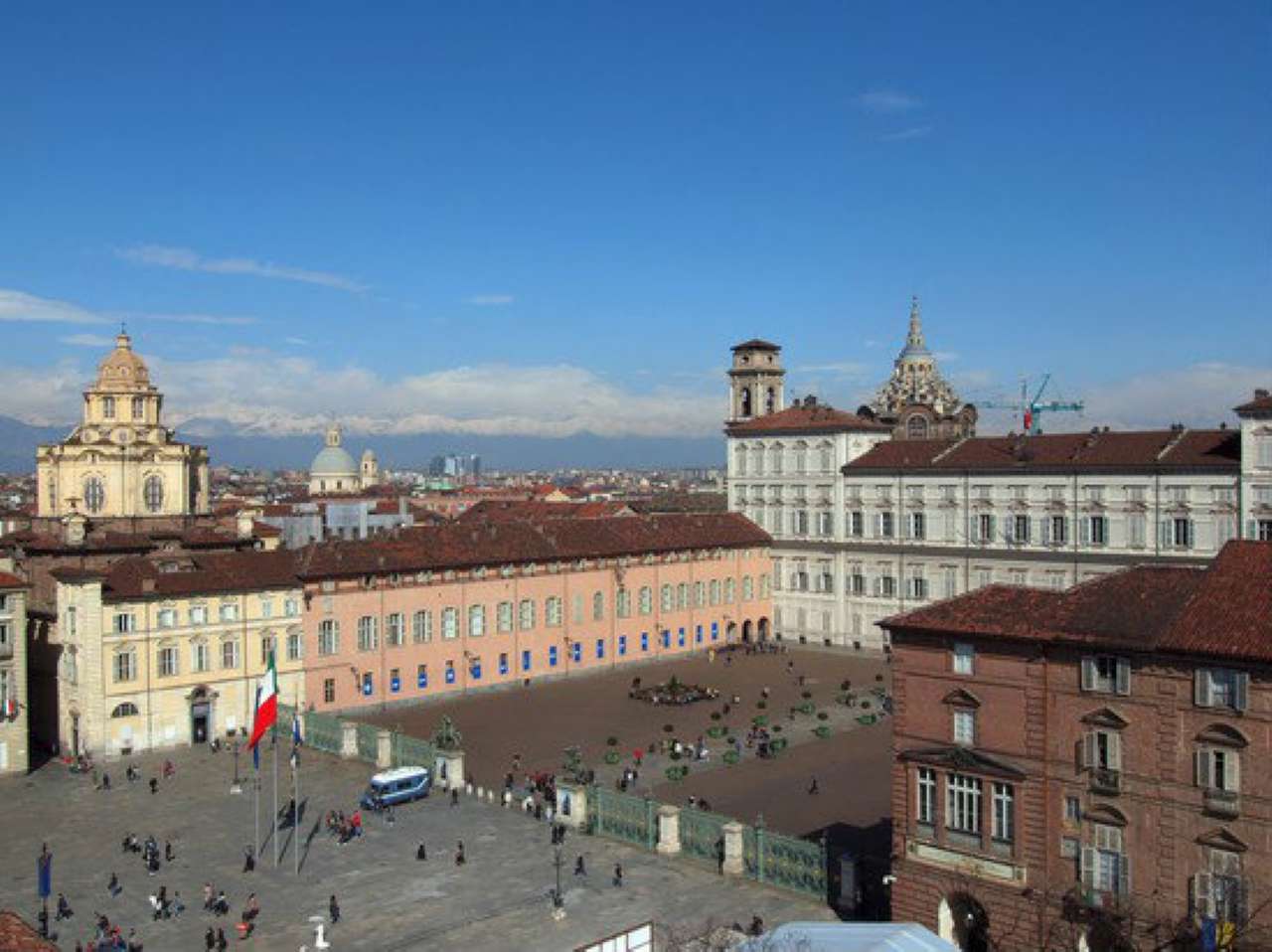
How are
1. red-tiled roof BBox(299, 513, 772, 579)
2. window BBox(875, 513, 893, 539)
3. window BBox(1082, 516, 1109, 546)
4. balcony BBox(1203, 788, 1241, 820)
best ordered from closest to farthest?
balcony BBox(1203, 788, 1241, 820) → red-tiled roof BBox(299, 513, 772, 579) → window BBox(1082, 516, 1109, 546) → window BBox(875, 513, 893, 539)

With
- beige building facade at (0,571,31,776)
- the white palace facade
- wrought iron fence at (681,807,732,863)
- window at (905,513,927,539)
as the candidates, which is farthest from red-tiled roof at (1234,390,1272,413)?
beige building facade at (0,571,31,776)

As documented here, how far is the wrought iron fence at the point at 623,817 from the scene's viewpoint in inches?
1572

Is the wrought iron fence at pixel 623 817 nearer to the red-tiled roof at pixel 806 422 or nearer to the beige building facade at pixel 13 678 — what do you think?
the beige building facade at pixel 13 678

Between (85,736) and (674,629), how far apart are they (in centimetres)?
3664

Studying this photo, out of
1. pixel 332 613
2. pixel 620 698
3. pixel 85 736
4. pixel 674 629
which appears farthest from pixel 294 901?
pixel 674 629

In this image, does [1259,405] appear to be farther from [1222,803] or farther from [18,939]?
[18,939]

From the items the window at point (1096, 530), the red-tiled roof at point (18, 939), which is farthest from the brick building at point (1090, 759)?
the window at point (1096, 530)

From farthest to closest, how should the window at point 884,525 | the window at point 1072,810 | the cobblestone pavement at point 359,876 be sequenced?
1. the window at point 884,525
2. the cobblestone pavement at point 359,876
3. the window at point 1072,810

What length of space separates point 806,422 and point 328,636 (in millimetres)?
36692

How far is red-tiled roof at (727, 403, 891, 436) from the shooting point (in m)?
81.6

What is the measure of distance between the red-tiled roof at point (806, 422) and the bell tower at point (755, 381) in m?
5.14

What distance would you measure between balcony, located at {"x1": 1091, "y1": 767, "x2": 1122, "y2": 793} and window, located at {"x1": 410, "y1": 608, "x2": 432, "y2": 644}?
41283mm

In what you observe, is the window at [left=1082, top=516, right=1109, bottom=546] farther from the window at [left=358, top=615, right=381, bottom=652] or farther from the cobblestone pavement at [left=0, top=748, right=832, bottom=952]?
the cobblestone pavement at [left=0, top=748, right=832, bottom=952]

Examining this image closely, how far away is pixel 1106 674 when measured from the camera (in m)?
28.8
